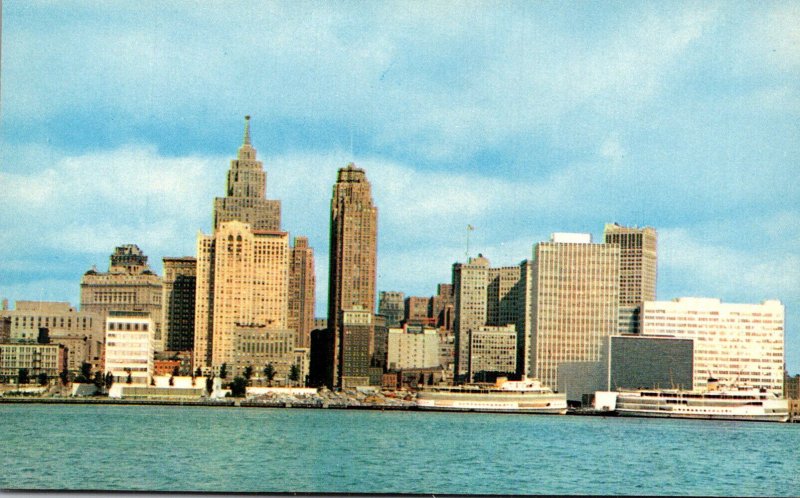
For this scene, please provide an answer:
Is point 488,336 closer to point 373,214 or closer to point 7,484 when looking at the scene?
point 373,214

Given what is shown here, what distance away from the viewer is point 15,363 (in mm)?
101625

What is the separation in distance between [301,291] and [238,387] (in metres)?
35.1

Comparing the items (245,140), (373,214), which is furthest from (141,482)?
(245,140)

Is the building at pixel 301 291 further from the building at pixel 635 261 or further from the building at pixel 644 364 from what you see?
the building at pixel 644 364

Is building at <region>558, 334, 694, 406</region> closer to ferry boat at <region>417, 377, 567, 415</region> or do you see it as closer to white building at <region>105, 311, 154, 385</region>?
ferry boat at <region>417, 377, 567, 415</region>

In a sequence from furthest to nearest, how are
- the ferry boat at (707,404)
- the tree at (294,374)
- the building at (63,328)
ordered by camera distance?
the tree at (294,374) → the building at (63,328) → the ferry boat at (707,404)

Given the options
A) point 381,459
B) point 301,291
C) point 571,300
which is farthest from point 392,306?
point 381,459

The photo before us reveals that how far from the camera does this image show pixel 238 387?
104 m

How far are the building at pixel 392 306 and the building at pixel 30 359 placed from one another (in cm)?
5531

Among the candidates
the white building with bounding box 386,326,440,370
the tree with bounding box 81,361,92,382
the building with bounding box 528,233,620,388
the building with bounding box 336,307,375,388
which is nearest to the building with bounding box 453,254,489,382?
the white building with bounding box 386,326,440,370

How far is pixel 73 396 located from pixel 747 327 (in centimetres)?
5035

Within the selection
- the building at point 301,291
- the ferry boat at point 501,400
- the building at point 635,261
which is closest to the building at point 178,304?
the building at point 301,291

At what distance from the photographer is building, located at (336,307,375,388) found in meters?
118

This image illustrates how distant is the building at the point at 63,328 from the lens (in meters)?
107
